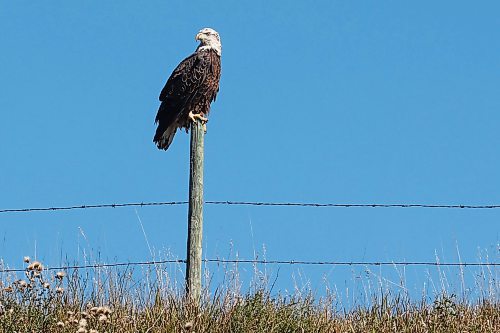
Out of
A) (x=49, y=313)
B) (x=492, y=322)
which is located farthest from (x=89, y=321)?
(x=492, y=322)

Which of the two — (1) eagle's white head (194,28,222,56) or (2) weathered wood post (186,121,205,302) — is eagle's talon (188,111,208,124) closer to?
(1) eagle's white head (194,28,222,56)

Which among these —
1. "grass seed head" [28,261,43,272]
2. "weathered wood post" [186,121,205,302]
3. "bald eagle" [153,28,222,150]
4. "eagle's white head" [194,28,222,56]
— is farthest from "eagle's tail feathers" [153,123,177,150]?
"grass seed head" [28,261,43,272]

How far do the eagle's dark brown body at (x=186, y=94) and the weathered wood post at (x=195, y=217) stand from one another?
8.47 ft

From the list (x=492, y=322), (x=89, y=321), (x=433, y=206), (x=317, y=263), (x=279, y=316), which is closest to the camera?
(x=89, y=321)

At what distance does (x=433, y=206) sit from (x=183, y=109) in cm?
313

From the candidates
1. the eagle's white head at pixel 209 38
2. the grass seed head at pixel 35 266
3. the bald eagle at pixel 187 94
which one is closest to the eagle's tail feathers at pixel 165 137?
the bald eagle at pixel 187 94

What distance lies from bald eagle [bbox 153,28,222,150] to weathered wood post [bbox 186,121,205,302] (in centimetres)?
241

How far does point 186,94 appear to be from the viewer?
916cm

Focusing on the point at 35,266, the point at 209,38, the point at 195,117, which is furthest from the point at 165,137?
the point at 35,266

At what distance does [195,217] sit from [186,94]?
3034 mm

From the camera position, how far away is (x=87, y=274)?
6.21m

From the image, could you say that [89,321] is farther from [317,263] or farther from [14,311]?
[317,263]

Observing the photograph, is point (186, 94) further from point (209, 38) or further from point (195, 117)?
point (209, 38)

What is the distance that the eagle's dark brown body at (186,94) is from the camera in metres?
9.16
